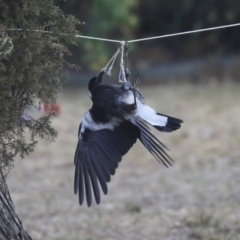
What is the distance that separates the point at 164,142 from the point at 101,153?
4.57 meters

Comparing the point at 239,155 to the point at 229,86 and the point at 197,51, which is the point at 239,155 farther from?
the point at 197,51

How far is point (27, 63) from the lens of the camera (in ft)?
10.00

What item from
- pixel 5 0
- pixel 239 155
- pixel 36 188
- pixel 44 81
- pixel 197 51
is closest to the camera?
pixel 5 0

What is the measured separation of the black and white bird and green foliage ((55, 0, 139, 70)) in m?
7.26

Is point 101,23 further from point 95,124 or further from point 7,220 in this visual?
point 7,220

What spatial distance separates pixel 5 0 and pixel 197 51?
9.83 meters

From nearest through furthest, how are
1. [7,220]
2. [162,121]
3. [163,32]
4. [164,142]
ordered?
[7,220] < [162,121] < [164,142] < [163,32]

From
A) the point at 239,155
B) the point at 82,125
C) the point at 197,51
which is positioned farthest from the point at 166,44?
the point at 82,125

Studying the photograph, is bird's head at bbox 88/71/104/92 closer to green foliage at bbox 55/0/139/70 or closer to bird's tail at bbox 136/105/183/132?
bird's tail at bbox 136/105/183/132

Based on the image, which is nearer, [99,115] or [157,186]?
[99,115]

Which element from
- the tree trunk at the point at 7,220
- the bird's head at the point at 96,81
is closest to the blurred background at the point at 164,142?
the bird's head at the point at 96,81

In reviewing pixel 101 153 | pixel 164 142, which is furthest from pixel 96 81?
pixel 164 142

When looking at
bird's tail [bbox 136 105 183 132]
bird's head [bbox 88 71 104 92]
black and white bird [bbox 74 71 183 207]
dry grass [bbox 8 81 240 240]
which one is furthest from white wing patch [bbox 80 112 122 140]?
dry grass [bbox 8 81 240 240]

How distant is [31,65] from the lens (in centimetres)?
311
